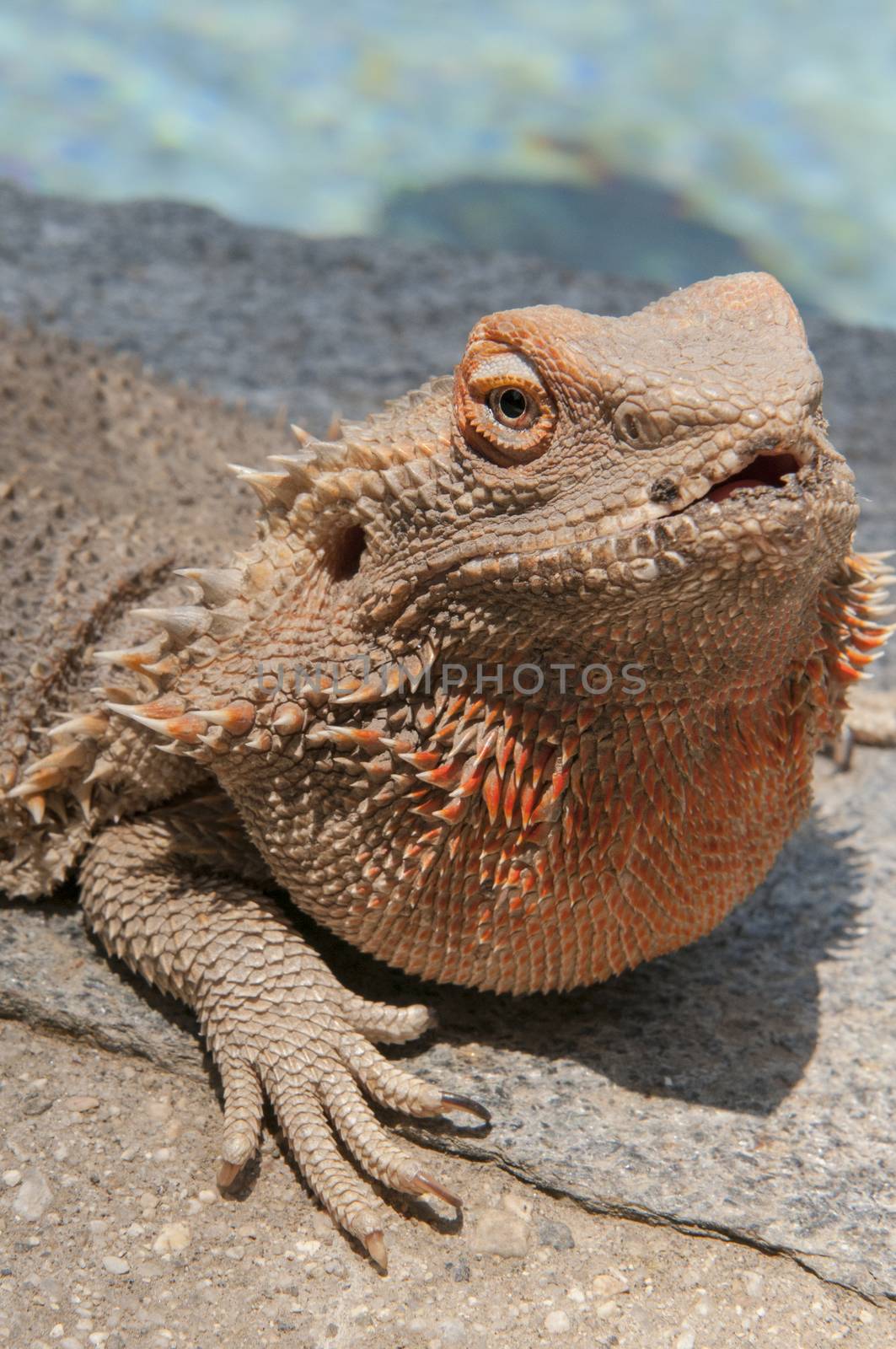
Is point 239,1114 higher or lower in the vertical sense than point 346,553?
lower

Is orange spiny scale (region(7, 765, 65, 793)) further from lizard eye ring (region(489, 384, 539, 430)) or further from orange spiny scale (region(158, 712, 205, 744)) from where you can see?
lizard eye ring (region(489, 384, 539, 430))

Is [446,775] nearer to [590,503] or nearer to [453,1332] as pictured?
[590,503]

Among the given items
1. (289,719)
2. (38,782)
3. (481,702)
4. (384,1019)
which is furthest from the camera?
(38,782)

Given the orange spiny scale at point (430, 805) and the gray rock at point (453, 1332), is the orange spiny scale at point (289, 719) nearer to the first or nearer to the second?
the orange spiny scale at point (430, 805)

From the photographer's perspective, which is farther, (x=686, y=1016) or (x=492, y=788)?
(x=686, y=1016)

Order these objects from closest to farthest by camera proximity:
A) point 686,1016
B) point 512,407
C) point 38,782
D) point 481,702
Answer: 1. point 512,407
2. point 481,702
3. point 38,782
4. point 686,1016

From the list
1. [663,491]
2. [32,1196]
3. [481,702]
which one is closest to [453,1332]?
[32,1196]
